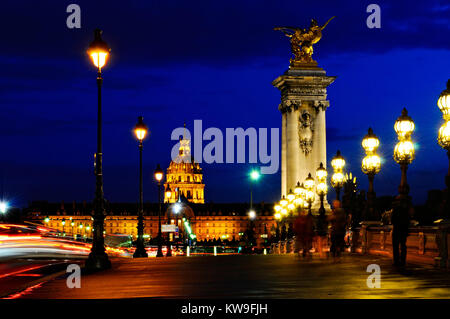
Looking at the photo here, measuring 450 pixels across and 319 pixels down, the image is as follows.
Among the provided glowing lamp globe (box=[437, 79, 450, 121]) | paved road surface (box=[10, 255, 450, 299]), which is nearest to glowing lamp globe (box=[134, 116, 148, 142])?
paved road surface (box=[10, 255, 450, 299])

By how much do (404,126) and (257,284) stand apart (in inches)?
581

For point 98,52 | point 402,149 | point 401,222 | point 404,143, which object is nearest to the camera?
point 401,222

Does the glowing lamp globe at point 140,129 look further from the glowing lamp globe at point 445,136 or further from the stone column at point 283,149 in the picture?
the stone column at point 283,149

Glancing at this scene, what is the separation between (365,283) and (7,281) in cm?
927

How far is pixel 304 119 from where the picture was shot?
6862cm

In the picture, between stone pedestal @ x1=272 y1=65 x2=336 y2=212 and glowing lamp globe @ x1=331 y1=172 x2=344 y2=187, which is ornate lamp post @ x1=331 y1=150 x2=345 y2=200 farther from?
stone pedestal @ x1=272 y1=65 x2=336 y2=212

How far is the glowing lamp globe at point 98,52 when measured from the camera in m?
25.8

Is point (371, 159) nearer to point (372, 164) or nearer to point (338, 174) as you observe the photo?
point (372, 164)

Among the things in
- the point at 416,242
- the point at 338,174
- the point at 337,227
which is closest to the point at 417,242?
the point at 416,242

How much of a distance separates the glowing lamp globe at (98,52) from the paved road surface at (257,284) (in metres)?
6.93

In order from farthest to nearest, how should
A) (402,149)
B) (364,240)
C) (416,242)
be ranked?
(364,240)
(402,149)
(416,242)

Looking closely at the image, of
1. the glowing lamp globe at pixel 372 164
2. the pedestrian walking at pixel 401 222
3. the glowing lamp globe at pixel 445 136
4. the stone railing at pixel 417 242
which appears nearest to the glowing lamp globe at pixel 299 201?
the stone railing at pixel 417 242

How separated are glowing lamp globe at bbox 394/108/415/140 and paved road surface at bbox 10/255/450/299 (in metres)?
8.26

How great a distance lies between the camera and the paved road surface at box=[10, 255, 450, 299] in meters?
15.1
